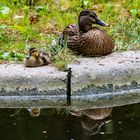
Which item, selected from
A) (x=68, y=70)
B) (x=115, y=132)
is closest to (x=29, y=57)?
(x=68, y=70)

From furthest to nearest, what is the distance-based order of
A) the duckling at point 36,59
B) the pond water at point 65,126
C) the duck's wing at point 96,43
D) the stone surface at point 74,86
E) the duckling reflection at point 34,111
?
the duck's wing at point 96,43, the duckling at point 36,59, the stone surface at point 74,86, the duckling reflection at point 34,111, the pond water at point 65,126

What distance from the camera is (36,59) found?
7234 millimetres

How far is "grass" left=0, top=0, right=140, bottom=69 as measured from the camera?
7.93 meters

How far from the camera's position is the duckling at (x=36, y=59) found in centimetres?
721

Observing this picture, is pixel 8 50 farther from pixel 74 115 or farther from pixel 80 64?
pixel 74 115

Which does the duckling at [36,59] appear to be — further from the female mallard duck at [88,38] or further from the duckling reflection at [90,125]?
the duckling reflection at [90,125]

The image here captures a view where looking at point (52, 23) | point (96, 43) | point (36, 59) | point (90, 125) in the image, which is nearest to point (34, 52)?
point (36, 59)

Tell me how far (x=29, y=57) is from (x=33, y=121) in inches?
44.5

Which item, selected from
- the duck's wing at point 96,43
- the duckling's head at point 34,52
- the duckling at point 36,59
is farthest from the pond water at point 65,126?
the duck's wing at point 96,43

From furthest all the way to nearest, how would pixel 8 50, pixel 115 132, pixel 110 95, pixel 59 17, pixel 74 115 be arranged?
1. pixel 59 17
2. pixel 8 50
3. pixel 110 95
4. pixel 74 115
5. pixel 115 132

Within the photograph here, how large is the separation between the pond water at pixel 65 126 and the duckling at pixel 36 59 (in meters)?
0.69

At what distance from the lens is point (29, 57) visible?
726 centimetres

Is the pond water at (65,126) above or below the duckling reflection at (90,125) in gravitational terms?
above

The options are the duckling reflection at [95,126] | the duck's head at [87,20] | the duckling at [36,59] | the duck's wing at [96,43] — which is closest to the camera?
the duckling reflection at [95,126]
